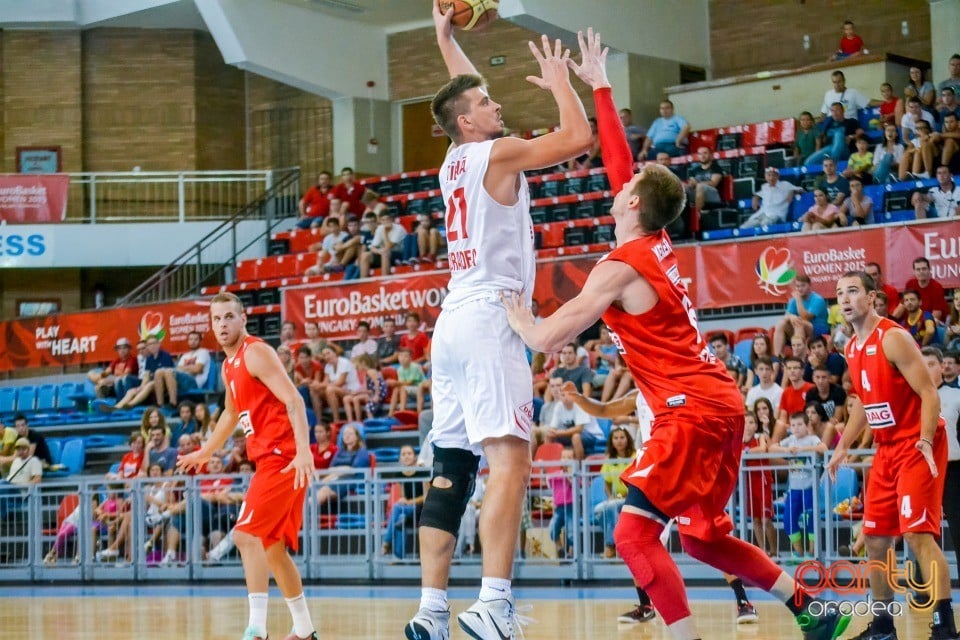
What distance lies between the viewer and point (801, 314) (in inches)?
556

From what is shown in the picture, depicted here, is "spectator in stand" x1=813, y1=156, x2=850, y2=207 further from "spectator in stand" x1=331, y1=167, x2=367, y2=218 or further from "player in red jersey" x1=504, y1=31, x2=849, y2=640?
"player in red jersey" x1=504, y1=31, x2=849, y2=640

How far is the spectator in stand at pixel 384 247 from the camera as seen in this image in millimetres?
19391

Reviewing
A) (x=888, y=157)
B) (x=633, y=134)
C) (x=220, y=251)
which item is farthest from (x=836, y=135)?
(x=220, y=251)

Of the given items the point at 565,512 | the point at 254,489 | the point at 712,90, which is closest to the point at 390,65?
the point at 712,90

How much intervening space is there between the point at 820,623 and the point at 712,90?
16.9 metres

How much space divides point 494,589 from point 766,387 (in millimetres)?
7778

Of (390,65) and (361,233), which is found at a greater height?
(390,65)

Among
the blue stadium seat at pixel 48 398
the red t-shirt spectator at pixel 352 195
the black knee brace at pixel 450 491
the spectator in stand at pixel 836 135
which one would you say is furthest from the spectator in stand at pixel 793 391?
the blue stadium seat at pixel 48 398

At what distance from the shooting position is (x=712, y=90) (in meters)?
21.7

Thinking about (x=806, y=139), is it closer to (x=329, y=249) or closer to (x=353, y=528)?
→ (x=329, y=249)

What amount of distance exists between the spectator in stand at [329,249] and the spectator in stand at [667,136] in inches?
182

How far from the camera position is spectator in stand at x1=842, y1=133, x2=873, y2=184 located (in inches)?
654

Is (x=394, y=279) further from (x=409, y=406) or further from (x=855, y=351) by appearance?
(x=855, y=351)

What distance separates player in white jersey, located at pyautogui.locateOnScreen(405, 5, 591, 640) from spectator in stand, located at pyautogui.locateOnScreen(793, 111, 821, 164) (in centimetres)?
1299
